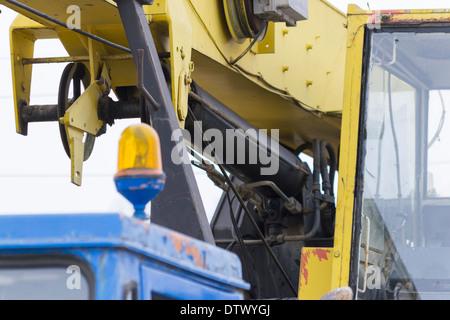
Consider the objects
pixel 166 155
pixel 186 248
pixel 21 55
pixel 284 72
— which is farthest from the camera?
pixel 284 72

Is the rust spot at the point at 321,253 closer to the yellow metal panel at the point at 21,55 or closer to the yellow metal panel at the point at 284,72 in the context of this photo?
the yellow metal panel at the point at 284,72

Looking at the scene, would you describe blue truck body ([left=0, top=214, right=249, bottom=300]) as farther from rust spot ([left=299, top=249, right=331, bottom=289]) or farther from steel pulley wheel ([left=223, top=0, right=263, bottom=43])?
steel pulley wheel ([left=223, top=0, right=263, bottom=43])

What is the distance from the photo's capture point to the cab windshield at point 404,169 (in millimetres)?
3742

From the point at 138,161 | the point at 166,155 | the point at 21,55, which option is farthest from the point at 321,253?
the point at 138,161

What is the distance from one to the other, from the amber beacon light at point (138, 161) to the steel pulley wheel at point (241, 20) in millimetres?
2836

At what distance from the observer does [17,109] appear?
12.8 ft

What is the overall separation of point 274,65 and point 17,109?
1.57 metres

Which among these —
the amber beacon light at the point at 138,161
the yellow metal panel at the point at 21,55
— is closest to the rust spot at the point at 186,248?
the amber beacon light at the point at 138,161

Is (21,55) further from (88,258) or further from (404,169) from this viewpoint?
(88,258)

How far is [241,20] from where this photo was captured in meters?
4.34

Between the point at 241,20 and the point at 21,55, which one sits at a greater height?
the point at 241,20

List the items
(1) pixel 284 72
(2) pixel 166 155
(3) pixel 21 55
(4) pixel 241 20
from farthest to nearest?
(1) pixel 284 72 → (4) pixel 241 20 → (3) pixel 21 55 → (2) pixel 166 155

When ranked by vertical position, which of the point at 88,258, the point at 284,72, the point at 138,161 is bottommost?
the point at 88,258

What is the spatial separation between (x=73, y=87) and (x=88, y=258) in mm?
2632
